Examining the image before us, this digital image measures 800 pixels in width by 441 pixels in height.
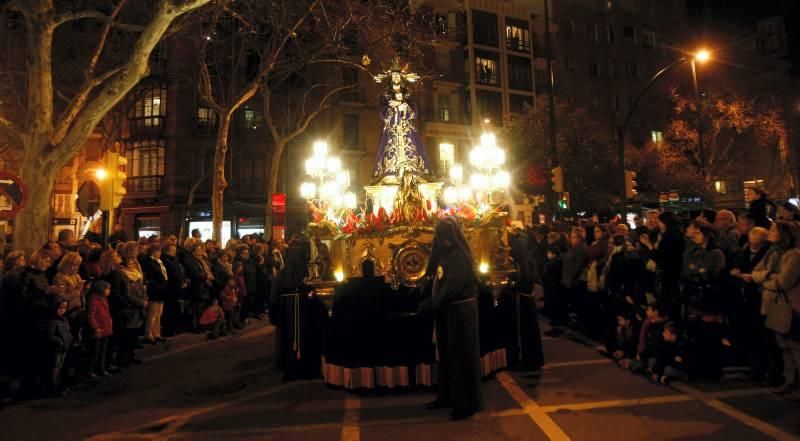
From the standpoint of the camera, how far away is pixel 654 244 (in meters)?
7.47

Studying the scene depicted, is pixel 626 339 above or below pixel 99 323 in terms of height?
below

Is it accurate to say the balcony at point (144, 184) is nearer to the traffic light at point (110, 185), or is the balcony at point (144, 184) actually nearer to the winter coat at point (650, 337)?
the traffic light at point (110, 185)

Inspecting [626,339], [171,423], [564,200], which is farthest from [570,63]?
[171,423]

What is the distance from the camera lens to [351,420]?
18.0 ft

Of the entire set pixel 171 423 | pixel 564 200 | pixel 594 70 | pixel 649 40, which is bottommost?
pixel 171 423

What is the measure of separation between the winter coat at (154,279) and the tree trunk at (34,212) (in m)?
2.21

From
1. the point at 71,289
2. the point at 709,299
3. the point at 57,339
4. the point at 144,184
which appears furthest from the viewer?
the point at 144,184

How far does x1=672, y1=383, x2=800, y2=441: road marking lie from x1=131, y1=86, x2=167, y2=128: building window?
31761 mm

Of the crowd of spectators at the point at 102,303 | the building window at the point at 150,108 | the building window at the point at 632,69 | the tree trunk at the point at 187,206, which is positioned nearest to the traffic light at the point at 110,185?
the crowd of spectators at the point at 102,303

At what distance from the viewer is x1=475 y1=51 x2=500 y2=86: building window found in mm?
37375

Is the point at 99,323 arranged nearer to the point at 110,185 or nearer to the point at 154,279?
the point at 154,279

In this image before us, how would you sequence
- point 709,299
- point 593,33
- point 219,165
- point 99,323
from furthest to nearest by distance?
point 593,33
point 219,165
point 99,323
point 709,299

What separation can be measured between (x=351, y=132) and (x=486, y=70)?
38.6ft

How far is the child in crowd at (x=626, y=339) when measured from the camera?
7.20 m
